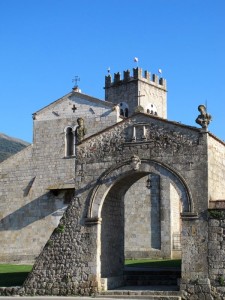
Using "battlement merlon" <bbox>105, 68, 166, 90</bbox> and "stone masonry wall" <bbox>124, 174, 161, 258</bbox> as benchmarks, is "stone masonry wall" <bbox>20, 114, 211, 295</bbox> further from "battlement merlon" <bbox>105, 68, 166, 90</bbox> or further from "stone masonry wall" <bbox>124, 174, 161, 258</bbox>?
"battlement merlon" <bbox>105, 68, 166, 90</bbox>

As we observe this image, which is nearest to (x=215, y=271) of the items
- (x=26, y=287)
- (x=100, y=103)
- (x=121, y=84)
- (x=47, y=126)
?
(x=26, y=287)

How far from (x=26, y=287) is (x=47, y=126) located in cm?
1765

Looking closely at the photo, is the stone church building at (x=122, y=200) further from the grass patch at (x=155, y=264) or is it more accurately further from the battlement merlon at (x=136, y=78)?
the battlement merlon at (x=136, y=78)

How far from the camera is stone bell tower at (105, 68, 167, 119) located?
1750 inches

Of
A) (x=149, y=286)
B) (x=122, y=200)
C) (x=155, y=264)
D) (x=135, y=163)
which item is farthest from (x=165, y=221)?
(x=135, y=163)

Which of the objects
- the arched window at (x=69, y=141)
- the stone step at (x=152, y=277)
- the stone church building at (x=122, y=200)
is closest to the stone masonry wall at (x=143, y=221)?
the arched window at (x=69, y=141)

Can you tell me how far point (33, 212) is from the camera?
35125mm

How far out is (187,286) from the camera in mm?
17281

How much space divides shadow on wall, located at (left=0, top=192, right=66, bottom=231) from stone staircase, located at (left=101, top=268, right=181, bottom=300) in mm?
13444

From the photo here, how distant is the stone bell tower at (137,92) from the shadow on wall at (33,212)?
1165 centimetres

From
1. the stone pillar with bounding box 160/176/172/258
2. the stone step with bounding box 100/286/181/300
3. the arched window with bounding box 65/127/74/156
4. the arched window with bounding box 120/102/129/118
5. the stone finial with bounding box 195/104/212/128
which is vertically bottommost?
the stone step with bounding box 100/286/181/300

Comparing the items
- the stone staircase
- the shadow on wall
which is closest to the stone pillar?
the shadow on wall

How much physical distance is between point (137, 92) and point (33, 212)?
1459 centimetres

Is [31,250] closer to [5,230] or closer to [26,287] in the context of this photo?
[5,230]
